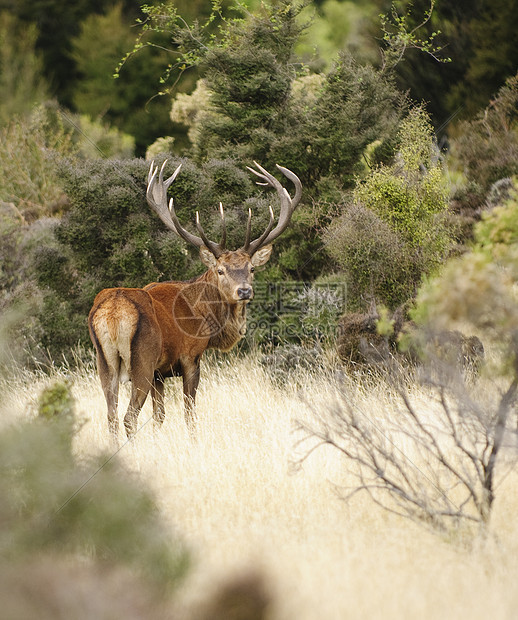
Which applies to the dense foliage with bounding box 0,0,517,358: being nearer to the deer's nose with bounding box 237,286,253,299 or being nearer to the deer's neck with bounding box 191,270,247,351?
the deer's neck with bounding box 191,270,247,351

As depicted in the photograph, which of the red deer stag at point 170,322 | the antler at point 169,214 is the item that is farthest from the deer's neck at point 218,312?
the antler at point 169,214

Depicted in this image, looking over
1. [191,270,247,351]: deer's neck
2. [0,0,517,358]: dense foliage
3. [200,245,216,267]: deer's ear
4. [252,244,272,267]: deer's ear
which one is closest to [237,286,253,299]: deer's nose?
[191,270,247,351]: deer's neck

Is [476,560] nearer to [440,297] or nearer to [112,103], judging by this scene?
[440,297]

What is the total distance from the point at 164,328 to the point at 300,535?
2.77 m

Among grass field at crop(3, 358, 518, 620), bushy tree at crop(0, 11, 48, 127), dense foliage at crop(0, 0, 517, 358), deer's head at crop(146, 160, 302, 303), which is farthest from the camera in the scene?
bushy tree at crop(0, 11, 48, 127)

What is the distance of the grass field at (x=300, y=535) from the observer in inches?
145

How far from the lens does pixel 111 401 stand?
6.34m

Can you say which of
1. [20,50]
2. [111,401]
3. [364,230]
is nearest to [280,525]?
[111,401]

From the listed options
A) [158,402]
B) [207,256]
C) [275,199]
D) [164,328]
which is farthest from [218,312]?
[275,199]

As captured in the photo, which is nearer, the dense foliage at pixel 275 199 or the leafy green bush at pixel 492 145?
the dense foliage at pixel 275 199

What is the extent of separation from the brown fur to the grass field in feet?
1.39

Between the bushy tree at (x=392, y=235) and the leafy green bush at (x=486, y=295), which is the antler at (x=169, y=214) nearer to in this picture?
the bushy tree at (x=392, y=235)

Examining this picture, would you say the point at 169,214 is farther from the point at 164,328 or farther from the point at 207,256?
the point at 164,328

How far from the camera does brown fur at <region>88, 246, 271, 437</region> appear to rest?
632cm
